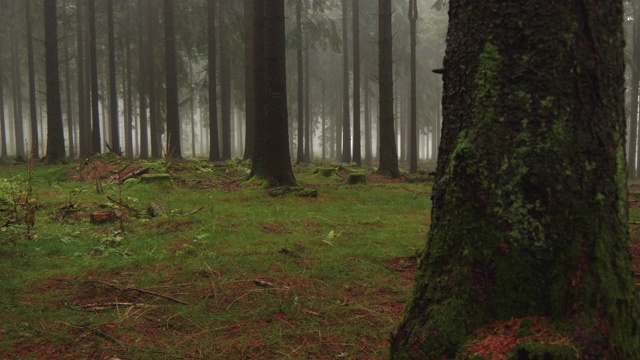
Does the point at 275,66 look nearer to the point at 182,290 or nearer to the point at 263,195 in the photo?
the point at 263,195

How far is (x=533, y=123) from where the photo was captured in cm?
199

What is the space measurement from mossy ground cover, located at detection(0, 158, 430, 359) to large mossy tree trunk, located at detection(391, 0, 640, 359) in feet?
3.72

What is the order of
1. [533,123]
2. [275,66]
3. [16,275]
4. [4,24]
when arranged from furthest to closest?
[4,24] < [275,66] < [16,275] < [533,123]

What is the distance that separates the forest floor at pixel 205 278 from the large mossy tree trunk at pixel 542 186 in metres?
1.14

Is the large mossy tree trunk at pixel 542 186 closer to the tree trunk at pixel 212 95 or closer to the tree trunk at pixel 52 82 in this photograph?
the tree trunk at pixel 52 82

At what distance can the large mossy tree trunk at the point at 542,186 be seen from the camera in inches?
75.2

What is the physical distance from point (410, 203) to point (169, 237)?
17.4 ft

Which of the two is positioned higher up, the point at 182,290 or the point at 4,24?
the point at 4,24

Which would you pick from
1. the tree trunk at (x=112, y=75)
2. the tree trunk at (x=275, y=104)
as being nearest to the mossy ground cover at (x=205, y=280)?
the tree trunk at (x=275, y=104)

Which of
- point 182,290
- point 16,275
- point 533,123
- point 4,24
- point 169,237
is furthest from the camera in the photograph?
point 4,24

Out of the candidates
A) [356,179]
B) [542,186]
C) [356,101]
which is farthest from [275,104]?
[356,101]

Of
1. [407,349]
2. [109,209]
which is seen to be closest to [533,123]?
[407,349]

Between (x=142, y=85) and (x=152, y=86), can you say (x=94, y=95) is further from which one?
(x=142, y=85)

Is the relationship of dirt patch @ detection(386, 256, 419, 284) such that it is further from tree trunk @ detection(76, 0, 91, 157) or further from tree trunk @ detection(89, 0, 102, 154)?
tree trunk @ detection(76, 0, 91, 157)
